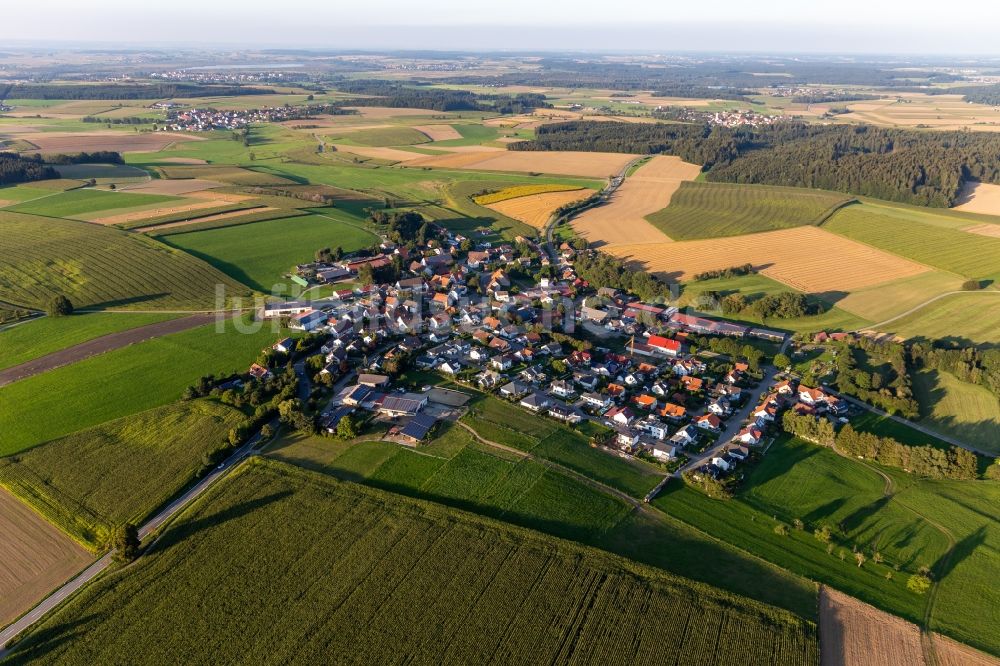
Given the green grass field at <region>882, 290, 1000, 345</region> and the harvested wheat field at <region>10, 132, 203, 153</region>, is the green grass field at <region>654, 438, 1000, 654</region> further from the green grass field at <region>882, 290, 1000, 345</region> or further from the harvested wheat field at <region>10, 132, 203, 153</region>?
the harvested wheat field at <region>10, 132, 203, 153</region>

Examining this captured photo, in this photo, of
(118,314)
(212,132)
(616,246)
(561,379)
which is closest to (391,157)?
(212,132)

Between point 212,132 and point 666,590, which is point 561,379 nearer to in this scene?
point 666,590

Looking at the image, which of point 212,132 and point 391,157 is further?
point 212,132

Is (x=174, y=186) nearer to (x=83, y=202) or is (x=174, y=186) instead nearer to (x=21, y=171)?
(x=83, y=202)

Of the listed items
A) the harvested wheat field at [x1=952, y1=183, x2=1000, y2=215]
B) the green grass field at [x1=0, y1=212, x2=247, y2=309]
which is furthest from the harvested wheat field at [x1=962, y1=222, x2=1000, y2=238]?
the green grass field at [x1=0, y1=212, x2=247, y2=309]

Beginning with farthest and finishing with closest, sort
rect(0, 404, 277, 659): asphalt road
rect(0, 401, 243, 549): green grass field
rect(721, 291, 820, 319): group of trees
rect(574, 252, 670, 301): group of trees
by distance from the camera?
rect(574, 252, 670, 301): group of trees < rect(721, 291, 820, 319): group of trees < rect(0, 401, 243, 549): green grass field < rect(0, 404, 277, 659): asphalt road

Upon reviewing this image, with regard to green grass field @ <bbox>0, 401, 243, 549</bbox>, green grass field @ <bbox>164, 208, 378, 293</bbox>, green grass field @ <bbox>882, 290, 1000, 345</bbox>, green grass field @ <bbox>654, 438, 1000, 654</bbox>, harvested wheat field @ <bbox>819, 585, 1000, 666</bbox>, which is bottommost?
harvested wheat field @ <bbox>819, 585, 1000, 666</bbox>
